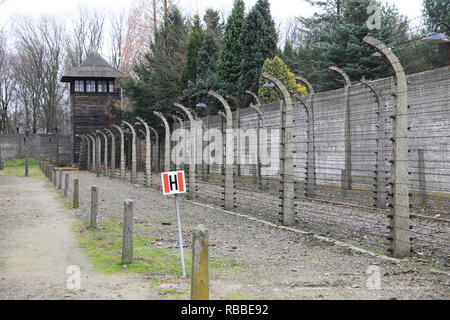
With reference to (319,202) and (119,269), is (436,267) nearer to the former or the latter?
(119,269)

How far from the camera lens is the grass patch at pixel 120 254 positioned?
7172 millimetres

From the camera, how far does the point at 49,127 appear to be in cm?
6594

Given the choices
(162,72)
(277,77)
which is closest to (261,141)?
(277,77)

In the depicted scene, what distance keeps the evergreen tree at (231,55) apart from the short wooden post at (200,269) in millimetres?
27270

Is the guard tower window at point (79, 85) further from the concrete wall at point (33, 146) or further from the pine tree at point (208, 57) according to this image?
the pine tree at point (208, 57)

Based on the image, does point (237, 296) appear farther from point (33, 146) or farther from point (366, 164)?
point (33, 146)

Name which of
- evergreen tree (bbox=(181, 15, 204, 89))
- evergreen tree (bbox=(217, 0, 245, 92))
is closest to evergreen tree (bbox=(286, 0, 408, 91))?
evergreen tree (bbox=(217, 0, 245, 92))

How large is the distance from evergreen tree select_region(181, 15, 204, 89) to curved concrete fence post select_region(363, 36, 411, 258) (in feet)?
106

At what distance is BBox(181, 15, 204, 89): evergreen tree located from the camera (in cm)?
3991

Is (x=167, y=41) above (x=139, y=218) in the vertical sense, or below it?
above

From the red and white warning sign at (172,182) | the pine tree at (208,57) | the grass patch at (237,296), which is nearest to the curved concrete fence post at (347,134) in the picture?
the red and white warning sign at (172,182)

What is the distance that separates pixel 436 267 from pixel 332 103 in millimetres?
10391

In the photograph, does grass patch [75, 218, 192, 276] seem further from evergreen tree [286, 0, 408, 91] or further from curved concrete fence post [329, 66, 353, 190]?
evergreen tree [286, 0, 408, 91]
